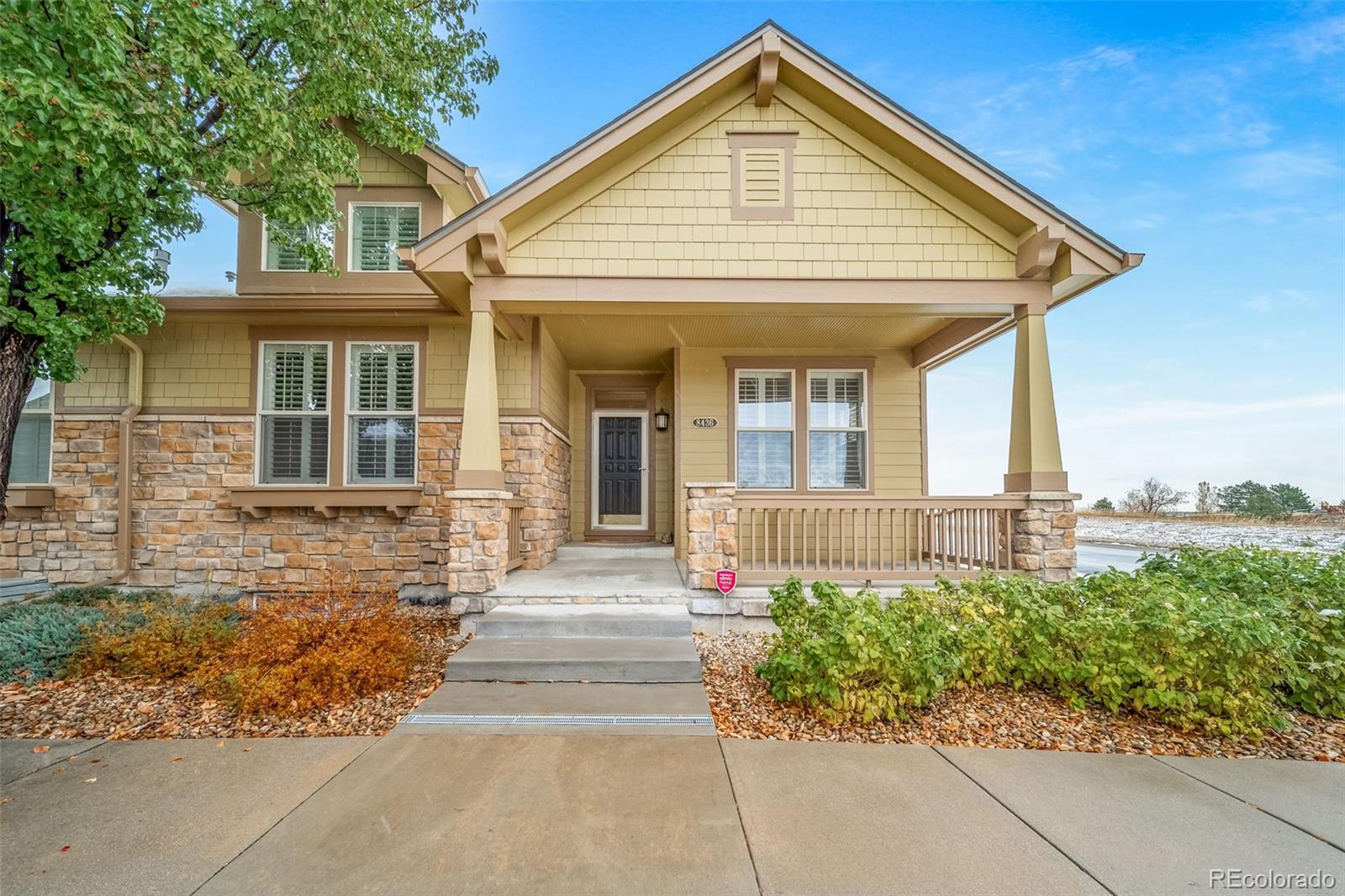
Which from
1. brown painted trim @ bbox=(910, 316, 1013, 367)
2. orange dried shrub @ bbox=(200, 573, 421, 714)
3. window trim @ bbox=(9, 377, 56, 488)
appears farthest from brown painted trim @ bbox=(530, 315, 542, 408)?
window trim @ bbox=(9, 377, 56, 488)

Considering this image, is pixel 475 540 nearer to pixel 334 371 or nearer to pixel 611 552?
pixel 611 552

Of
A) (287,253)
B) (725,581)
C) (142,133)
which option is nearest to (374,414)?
(287,253)

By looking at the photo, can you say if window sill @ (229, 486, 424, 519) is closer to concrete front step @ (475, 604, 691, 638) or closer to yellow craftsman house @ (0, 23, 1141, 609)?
yellow craftsman house @ (0, 23, 1141, 609)

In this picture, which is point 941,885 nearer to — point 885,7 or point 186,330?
point 186,330

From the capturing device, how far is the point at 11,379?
5.01 meters

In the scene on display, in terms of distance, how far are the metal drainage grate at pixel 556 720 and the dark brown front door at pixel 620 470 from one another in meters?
5.64

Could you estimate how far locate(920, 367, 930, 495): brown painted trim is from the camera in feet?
27.1

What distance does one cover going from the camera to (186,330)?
719 centimetres

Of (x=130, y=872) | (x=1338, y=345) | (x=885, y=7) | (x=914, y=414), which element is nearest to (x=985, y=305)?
(x=914, y=414)

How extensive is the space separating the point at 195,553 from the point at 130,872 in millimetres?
6056

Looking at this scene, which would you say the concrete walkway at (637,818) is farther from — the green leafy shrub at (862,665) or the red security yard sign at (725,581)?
the red security yard sign at (725,581)

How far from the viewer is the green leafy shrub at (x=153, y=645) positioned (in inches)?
173

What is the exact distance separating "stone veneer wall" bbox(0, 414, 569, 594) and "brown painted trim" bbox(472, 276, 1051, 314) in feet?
6.18

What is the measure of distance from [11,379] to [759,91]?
23.5 ft
